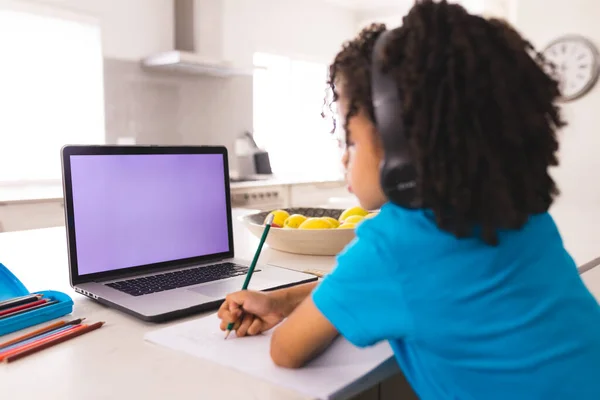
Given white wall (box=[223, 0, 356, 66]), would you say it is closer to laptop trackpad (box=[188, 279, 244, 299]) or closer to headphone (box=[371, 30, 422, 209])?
laptop trackpad (box=[188, 279, 244, 299])

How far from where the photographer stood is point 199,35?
3768 mm

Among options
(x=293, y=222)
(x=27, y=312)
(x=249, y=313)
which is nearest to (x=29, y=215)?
(x=293, y=222)

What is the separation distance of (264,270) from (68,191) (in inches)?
16.3

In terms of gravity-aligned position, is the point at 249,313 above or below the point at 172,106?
below

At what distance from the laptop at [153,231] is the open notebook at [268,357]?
0.08 metres

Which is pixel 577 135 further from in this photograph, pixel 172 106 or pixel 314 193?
pixel 172 106

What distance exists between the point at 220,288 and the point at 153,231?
0.21m

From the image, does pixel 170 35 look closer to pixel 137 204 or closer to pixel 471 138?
pixel 137 204

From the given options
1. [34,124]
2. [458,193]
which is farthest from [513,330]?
[34,124]

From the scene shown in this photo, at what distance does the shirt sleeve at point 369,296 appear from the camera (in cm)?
60

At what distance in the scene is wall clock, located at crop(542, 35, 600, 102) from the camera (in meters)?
3.07

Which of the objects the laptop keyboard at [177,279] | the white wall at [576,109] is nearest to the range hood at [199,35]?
the white wall at [576,109]

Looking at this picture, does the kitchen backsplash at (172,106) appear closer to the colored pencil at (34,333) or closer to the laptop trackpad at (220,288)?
the laptop trackpad at (220,288)

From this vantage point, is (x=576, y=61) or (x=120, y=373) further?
(x=576, y=61)
